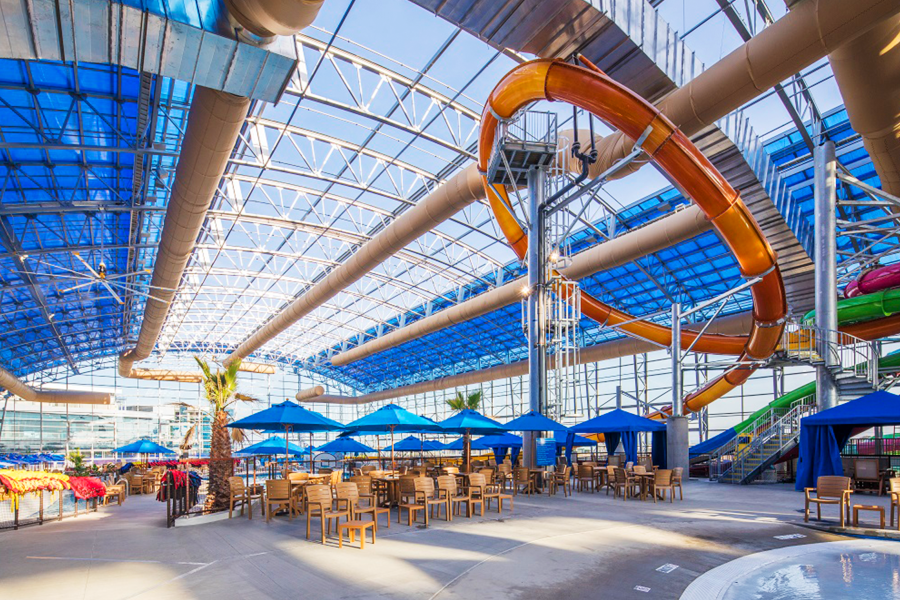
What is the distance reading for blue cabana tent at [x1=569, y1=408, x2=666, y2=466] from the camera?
1878cm

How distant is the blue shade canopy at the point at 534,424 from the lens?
631 inches

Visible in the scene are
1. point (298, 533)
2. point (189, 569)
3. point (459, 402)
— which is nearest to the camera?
point (189, 569)

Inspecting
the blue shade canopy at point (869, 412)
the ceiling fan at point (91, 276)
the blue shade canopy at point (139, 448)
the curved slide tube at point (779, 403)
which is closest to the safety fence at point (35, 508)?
the ceiling fan at point (91, 276)

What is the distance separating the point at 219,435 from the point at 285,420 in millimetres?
1849

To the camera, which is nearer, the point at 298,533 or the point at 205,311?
the point at 298,533

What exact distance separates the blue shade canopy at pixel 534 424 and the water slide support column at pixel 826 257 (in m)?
7.86

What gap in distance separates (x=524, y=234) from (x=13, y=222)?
17.4 meters

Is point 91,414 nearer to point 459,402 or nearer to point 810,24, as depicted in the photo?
point 459,402

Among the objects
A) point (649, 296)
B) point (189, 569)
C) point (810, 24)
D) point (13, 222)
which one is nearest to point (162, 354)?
point (13, 222)

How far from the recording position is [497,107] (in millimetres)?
14695

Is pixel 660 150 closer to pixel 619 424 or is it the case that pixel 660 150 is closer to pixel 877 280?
pixel 619 424

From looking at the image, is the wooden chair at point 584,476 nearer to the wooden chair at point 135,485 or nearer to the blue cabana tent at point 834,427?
the blue cabana tent at point 834,427

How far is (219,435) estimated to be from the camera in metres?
15.0

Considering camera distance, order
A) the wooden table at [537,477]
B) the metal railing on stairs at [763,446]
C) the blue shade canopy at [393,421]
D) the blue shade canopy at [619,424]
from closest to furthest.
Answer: the blue shade canopy at [393,421] < the wooden table at [537,477] < the blue shade canopy at [619,424] < the metal railing on stairs at [763,446]
